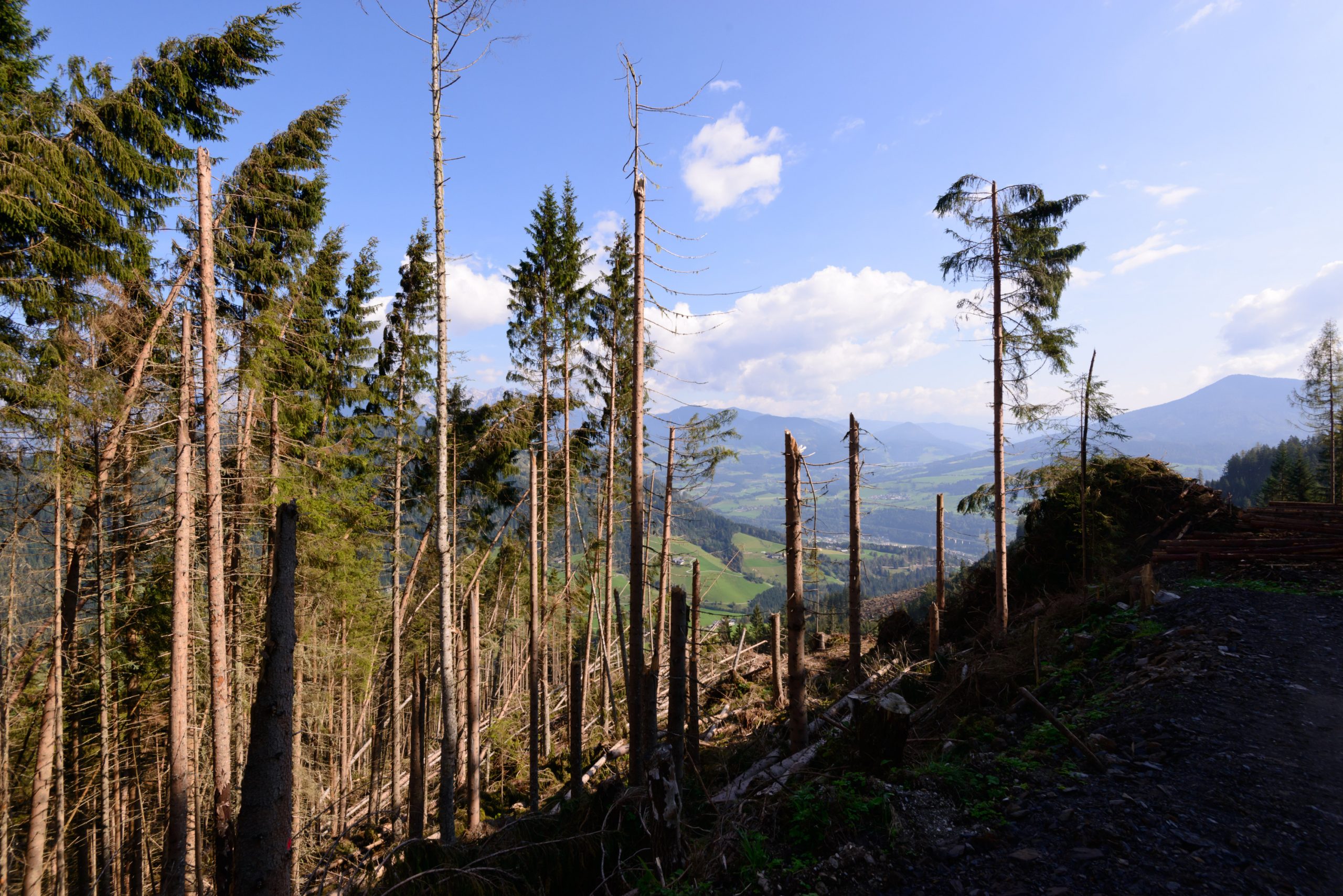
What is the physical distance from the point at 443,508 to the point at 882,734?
6779mm

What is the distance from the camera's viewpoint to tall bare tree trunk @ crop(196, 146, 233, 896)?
7641 millimetres

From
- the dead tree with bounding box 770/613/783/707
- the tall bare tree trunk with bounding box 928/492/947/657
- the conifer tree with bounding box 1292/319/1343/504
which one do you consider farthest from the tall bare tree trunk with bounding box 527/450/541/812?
the conifer tree with bounding box 1292/319/1343/504

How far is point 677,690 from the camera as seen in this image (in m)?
5.90

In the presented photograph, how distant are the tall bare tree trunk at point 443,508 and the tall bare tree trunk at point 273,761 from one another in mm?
5757

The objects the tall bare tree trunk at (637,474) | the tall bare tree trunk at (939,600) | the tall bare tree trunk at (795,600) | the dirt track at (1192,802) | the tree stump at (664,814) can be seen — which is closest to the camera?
the dirt track at (1192,802)

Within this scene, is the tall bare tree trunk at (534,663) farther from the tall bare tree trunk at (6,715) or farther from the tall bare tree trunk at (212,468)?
the tall bare tree trunk at (6,715)

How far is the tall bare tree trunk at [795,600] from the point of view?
9.00 meters

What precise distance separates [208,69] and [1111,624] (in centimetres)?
1791

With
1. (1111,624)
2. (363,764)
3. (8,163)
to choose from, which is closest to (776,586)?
(363,764)

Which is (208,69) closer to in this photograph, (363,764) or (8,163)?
(8,163)

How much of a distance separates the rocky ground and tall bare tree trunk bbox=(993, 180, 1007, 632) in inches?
184

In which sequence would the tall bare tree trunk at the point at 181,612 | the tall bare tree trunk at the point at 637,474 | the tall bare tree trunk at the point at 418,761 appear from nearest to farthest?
the tall bare tree trunk at the point at 181,612 < the tall bare tree trunk at the point at 637,474 < the tall bare tree trunk at the point at 418,761

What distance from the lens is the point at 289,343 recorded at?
1012cm

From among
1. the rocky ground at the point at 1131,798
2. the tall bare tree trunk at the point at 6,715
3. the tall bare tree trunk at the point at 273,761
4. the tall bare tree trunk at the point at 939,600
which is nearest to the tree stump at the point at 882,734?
the rocky ground at the point at 1131,798
